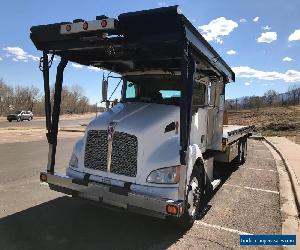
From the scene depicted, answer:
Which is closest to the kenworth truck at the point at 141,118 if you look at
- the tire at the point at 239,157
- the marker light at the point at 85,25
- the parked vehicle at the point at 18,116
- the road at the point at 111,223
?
the marker light at the point at 85,25

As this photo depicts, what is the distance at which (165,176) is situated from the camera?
5.70 metres

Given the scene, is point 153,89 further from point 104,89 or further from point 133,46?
point 133,46

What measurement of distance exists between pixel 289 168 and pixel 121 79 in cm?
827

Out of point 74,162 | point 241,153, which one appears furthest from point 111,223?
point 241,153

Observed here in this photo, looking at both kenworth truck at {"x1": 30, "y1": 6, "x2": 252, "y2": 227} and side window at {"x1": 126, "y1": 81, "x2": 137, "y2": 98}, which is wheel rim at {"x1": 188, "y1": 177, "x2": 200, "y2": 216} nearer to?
kenworth truck at {"x1": 30, "y1": 6, "x2": 252, "y2": 227}

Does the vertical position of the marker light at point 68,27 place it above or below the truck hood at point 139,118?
above

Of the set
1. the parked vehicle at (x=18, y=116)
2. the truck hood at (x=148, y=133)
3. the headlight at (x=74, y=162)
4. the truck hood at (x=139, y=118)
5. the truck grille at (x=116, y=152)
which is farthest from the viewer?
the parked vehicle at (x=18, y=116)

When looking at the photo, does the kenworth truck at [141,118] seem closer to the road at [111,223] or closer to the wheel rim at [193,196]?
the wheel rim at [193,196]

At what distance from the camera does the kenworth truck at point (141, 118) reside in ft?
18.2

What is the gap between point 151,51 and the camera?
21.5ft

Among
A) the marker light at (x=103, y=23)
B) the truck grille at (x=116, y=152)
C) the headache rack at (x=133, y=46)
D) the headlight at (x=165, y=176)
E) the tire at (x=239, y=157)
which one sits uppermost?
the marker light at (x=103, y=23)

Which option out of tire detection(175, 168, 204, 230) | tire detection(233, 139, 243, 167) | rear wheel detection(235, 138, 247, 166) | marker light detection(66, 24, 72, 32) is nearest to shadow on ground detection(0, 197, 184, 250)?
tire detection(175, 168, 204, 230)

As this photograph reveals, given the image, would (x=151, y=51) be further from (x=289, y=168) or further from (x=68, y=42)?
(x=289, y=168)

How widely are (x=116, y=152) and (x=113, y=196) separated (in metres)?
0.74
